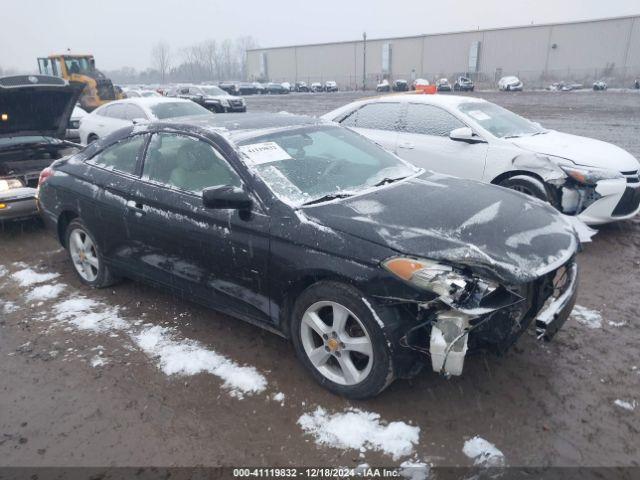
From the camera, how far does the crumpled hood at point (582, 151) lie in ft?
17.1

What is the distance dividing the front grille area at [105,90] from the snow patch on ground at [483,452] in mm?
23646

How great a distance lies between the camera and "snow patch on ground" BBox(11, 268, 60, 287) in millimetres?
4746

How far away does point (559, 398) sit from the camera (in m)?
2.89

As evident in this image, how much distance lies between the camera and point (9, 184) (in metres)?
5.66

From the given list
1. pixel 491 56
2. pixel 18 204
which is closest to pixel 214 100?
Answer: pixel 18 204

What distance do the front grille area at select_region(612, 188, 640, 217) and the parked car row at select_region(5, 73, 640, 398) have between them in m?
0.09

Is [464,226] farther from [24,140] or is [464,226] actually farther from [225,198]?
[24,140]

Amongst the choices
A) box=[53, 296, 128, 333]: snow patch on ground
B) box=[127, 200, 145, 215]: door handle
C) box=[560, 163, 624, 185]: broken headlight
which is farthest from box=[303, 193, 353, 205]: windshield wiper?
box=[560, 163, 624, 185]: broken headlight

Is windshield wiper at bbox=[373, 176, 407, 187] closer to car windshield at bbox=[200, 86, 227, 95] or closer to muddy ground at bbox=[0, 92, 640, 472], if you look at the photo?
muddy ground at bbox=[0, 92, 640, 472]

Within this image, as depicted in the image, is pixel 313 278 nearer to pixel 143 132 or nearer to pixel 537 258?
pixel 537 258

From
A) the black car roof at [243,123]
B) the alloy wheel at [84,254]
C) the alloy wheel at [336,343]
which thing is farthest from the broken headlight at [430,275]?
the alloy wheel at [84,254]

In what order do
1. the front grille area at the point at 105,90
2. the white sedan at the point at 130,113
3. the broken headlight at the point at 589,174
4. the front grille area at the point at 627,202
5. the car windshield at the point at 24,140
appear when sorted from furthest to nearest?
the front grille area at the point at 105,90
the white sedan at the point at 130,113
the car windshield at the point at 24,140
the front grille area at the point at 627,202
the broken headlight at the point at 589,174

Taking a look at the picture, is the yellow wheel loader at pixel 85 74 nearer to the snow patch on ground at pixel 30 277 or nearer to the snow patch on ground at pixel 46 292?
the snow patch on ground at pixel 30 277

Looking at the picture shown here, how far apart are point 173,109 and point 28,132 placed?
3.86m
